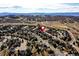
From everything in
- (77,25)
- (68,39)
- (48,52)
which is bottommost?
(48,52)

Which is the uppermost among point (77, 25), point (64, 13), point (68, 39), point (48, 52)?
point (64, 13)

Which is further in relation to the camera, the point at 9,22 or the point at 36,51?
the point at 9,22

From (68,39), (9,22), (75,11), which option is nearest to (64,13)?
(75,11)

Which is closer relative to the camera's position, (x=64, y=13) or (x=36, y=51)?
(x=36, y=51)

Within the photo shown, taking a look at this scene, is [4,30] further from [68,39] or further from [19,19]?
[68,39]

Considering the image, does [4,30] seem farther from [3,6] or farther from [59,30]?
[59,30]

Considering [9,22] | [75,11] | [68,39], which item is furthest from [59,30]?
[9,22]

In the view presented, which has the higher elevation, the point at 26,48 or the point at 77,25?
the point at 77,25

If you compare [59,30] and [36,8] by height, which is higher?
[36,8]
